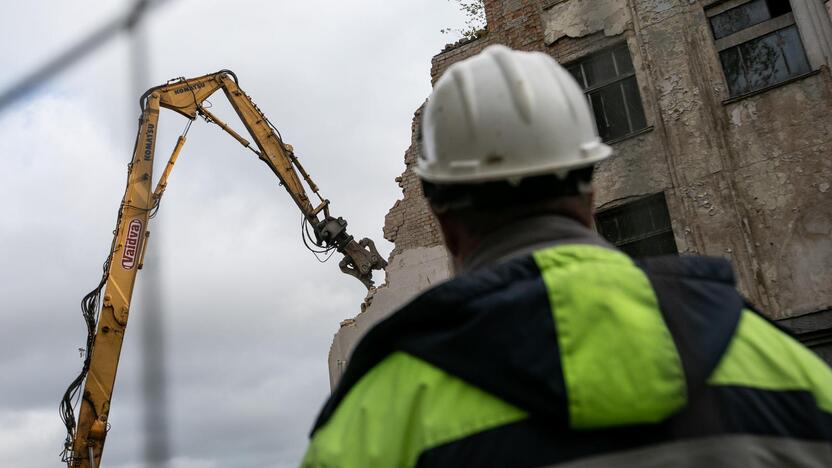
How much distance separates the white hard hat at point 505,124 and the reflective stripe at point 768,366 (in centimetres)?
40

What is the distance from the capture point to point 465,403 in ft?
3.24

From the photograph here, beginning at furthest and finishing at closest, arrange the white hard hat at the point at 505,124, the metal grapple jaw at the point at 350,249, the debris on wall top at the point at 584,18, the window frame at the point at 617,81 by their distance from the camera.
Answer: the metal grapple jaw at the point at 350,249 → the debris on wall top at the point at 584,18 → the window frame at the point at 617,81 → the white hard hat at the point at 505,124

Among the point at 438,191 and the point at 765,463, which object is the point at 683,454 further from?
the point at 438,191

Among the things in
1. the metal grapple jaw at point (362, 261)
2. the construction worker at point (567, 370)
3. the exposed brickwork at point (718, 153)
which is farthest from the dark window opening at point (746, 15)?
the construction worker at point (567, 370)

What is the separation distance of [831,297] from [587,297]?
8145 mm

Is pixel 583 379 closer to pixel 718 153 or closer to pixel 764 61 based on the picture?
pixel 718 153

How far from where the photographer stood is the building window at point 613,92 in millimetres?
9680

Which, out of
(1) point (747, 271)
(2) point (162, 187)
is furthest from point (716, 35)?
(2) point (162, 187)

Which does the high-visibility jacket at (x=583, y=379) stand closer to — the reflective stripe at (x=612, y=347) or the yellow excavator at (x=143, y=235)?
the reflective stripe at (x=612, y=347)

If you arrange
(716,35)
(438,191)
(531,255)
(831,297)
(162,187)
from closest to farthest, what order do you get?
(531,255)
(438,191)
(831,297)
(716,35)
(162,187)

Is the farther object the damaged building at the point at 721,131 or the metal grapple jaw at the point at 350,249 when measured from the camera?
the metal grapple jaw at the point at 350,249

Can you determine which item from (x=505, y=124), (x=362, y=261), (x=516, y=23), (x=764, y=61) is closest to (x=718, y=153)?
(x=764, y=61)

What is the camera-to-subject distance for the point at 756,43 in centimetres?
892

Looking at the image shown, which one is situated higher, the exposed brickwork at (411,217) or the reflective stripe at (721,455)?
the exposed brickwork at (411,217)
